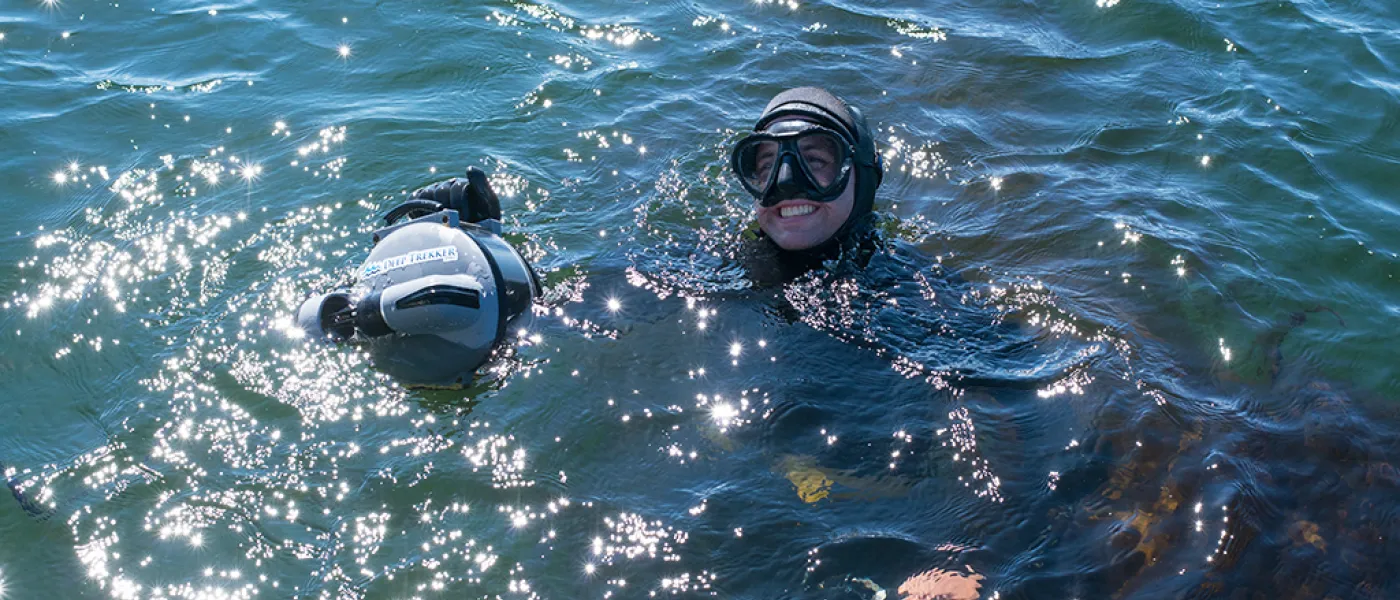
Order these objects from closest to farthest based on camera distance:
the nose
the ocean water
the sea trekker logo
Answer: the ocean water → the sea trekker logo → the nose

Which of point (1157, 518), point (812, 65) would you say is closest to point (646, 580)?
point (1157, 518)

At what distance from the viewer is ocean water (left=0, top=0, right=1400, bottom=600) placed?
362 cm

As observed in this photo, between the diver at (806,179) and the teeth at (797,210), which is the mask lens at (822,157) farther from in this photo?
the teeth at (797,210)

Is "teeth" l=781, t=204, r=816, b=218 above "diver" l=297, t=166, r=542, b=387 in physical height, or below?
below

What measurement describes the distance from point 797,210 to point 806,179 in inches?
9.3

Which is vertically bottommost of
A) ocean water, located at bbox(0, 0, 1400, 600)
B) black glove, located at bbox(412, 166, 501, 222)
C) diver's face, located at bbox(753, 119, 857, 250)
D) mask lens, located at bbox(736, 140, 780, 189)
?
ocean water, located at bbox(0, 0, 1400, 600)

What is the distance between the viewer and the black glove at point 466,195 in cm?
457

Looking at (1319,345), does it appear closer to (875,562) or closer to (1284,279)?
(1284,279)

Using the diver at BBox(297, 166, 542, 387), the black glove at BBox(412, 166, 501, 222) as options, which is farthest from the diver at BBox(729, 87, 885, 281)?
the diver at BBox(297, 166, 542, 387)

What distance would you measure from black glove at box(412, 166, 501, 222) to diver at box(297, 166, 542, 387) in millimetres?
251

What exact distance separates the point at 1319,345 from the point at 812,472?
2812 mm

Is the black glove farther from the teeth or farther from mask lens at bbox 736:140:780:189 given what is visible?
the teeth

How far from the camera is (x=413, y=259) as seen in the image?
3.99 metres

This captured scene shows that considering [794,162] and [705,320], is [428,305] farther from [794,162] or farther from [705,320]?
[794,162]
